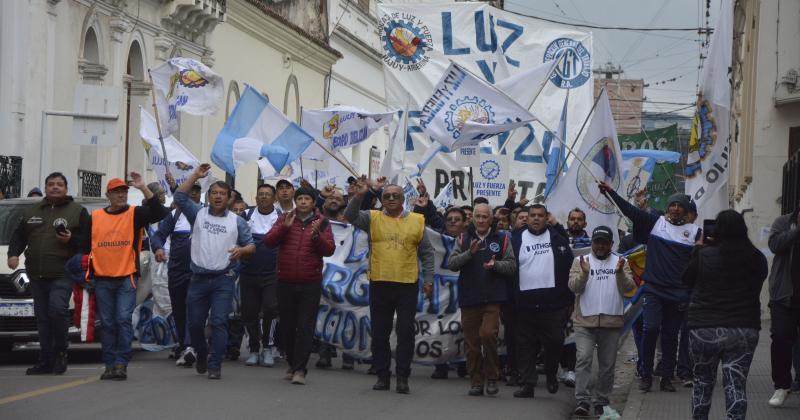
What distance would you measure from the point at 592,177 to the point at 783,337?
11.3ft

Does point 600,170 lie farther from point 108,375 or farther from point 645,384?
point 108,375

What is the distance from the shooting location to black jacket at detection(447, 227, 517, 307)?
12633 mm

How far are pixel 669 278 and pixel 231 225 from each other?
3943mm

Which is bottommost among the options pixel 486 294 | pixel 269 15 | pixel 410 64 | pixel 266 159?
pixel 486 294

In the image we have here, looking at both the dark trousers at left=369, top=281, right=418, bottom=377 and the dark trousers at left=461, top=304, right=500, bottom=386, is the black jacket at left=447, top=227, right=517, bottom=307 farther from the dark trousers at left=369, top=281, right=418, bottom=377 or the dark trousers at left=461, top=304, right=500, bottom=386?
the dark trousers at left=369, top=281, right=418, bottom=377

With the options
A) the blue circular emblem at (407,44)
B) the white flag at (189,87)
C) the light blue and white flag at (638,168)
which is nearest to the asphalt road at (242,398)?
the white flag at (189,87)

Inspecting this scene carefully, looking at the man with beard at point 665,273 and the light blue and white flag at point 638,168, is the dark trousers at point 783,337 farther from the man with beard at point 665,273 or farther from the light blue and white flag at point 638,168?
the light blue and white flag at point 638,168

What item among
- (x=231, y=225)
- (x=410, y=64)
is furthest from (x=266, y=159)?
(x=410, y=64)

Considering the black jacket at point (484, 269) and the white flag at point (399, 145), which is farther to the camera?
the white flag at point (399, 145)

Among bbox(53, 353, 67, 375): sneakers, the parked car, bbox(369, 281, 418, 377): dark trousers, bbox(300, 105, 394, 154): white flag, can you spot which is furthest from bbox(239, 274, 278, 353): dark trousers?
bbox(300, 105, 394, 154): white flag

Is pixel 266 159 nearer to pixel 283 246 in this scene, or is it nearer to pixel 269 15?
pixel 283 246

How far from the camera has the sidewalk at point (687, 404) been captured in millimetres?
11398

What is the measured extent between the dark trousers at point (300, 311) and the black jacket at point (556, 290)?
1.81 metres

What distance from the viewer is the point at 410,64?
2294 cm
